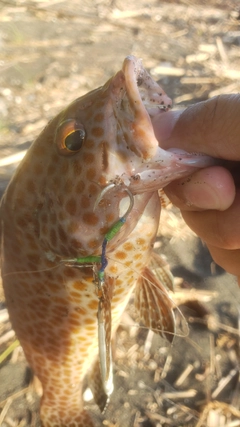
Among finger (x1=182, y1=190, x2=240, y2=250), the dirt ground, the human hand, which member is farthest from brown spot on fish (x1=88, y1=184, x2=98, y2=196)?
the dirt ground

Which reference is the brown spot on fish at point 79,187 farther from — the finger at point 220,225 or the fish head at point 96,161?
the finger at point 220,225

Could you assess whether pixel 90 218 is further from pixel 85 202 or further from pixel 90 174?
pixel 90 174

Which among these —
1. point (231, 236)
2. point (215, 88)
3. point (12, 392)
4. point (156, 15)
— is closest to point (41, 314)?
point (231, 236)

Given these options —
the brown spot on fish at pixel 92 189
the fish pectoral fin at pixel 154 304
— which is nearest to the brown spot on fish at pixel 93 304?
the fish pectoral fin at pixel 154 304

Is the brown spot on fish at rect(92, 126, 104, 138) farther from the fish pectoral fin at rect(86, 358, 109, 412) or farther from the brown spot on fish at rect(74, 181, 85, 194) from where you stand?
the fish pectoral fin at rect(86, 358, 109, 412)

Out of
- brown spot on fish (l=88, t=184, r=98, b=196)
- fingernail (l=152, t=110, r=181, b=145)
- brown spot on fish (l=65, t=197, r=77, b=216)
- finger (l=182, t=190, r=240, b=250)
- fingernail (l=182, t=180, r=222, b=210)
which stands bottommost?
finger (l=182, t=190, r=240, b=250)

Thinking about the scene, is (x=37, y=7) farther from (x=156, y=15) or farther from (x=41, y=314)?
(x=41, y=314)

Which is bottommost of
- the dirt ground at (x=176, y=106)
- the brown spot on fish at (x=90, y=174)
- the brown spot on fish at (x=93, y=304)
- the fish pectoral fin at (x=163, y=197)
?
the dirt ground at (x=176, y=106)
